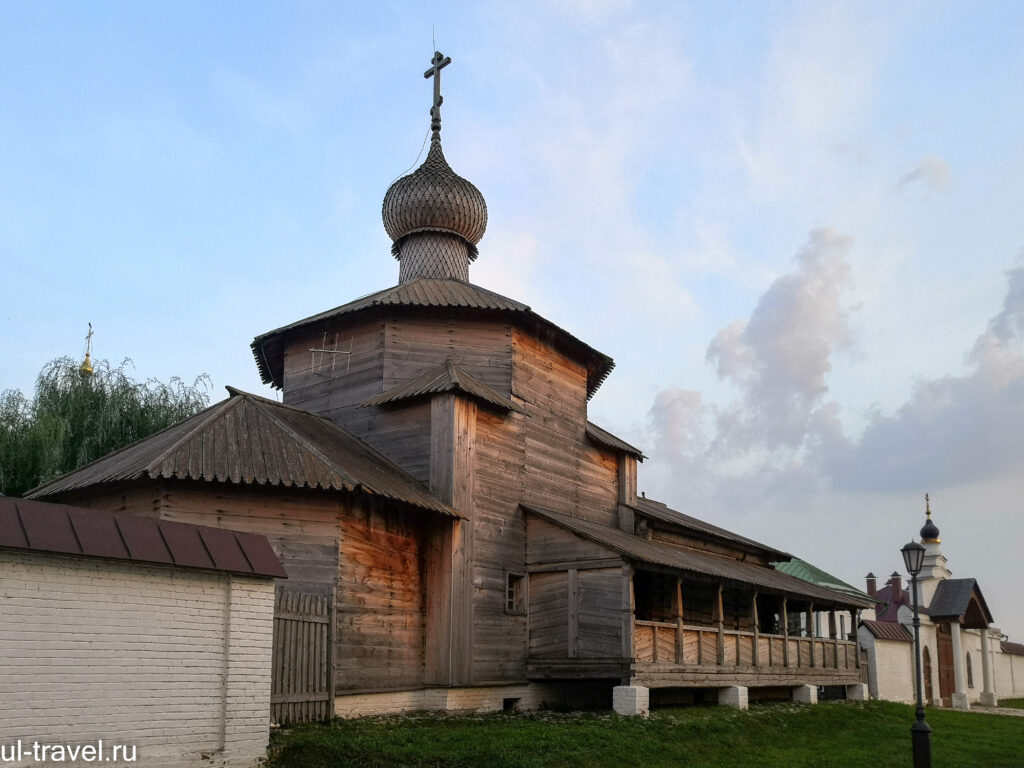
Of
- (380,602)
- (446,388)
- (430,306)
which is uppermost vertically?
(430,306)

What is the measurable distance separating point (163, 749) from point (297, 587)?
551cm

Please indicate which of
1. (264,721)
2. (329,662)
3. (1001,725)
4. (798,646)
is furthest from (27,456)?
(1001,725)

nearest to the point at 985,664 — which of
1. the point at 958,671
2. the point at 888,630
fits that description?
the point at 958,671

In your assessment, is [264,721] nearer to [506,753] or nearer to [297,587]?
[506,753]

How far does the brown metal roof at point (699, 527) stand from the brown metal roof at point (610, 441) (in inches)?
49.9

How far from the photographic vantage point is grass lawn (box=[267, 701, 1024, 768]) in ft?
34.8

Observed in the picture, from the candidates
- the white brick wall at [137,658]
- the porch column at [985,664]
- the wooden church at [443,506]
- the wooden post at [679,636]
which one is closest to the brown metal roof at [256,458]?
the wooden church at [443,506]

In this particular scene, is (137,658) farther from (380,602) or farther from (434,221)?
(434,221)

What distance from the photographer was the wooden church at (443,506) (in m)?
14.4

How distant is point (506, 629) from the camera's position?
17.2 meters

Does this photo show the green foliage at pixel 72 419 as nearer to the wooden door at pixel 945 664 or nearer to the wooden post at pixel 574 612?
the wooden post at pixel 574 612

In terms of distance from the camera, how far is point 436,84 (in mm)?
24266

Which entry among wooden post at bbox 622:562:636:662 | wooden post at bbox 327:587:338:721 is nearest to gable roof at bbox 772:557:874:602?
wooden post at bbox 622:562:636:662

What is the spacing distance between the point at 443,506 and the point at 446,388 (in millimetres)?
2066
